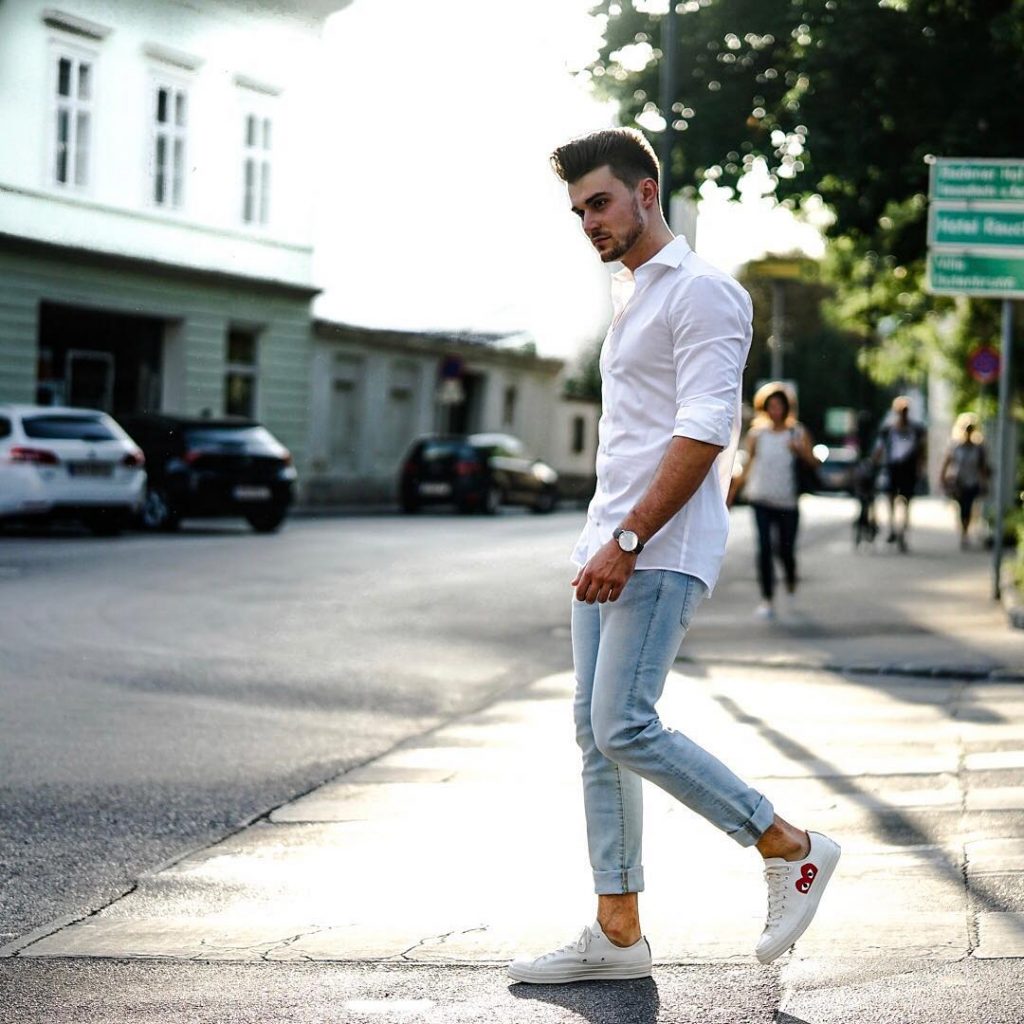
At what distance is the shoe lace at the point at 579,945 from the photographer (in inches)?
172

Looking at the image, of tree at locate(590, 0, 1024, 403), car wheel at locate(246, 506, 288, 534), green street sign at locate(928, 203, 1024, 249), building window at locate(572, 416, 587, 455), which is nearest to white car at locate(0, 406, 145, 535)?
car wheel at locate(246, 506, 288, 534)

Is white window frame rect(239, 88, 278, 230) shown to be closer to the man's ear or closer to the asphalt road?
the asphalt road

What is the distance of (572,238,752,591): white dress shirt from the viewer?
13.9ft

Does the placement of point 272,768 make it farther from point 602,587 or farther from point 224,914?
point 602,587

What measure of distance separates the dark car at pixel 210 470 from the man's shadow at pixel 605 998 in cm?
1974

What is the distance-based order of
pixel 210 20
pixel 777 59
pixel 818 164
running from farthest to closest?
pixel 777 59
pixel 818 164
pixel 210 20

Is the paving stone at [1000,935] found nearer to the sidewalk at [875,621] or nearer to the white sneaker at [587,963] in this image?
the white sneaker at [587,963]

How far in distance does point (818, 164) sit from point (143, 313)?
1512cm

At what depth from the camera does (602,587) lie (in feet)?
13.8

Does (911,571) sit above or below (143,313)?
below

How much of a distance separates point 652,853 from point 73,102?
18.6 metres

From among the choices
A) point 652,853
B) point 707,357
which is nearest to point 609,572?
point 707,357

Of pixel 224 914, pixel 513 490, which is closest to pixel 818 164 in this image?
pixel 224 914

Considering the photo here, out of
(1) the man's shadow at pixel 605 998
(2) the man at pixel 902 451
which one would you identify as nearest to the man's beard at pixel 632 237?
(1) the man's shadow at pixel 605 998
